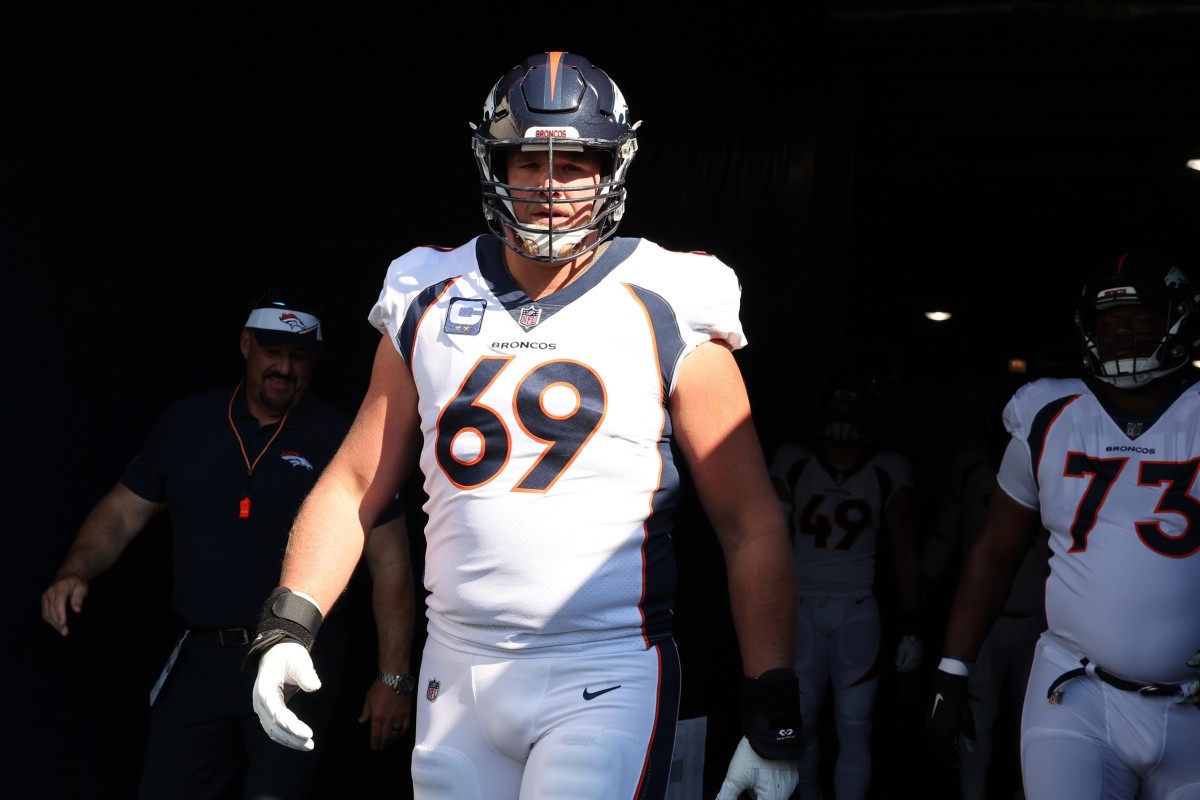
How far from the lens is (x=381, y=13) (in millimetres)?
5367

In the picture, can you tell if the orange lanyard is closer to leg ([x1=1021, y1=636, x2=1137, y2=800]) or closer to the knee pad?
the knee pad

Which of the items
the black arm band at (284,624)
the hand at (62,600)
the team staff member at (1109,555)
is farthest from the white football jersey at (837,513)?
the black arm band at (284,624)

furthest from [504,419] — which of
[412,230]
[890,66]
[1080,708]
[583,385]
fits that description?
[890,66]

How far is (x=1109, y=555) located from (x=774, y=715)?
4.97 ft

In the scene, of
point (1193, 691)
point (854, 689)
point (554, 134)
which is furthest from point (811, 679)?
point (554, 134)

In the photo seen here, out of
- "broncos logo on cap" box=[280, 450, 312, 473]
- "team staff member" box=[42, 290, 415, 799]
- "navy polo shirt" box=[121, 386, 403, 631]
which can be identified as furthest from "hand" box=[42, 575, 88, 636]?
"broncos logo on cap" box=[280, 450, 312, 473]

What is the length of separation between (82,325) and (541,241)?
266 cm

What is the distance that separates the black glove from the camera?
3764mm

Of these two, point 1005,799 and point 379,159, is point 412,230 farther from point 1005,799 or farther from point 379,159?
point 1005,799

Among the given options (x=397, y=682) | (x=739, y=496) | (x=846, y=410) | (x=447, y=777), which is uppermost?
(x=846, y=410)

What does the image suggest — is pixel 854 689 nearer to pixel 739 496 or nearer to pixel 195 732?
pixel 195 732

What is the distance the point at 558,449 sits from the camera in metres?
2.51

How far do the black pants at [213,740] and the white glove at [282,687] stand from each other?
5.74 feet

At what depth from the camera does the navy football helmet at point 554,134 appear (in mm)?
2621
